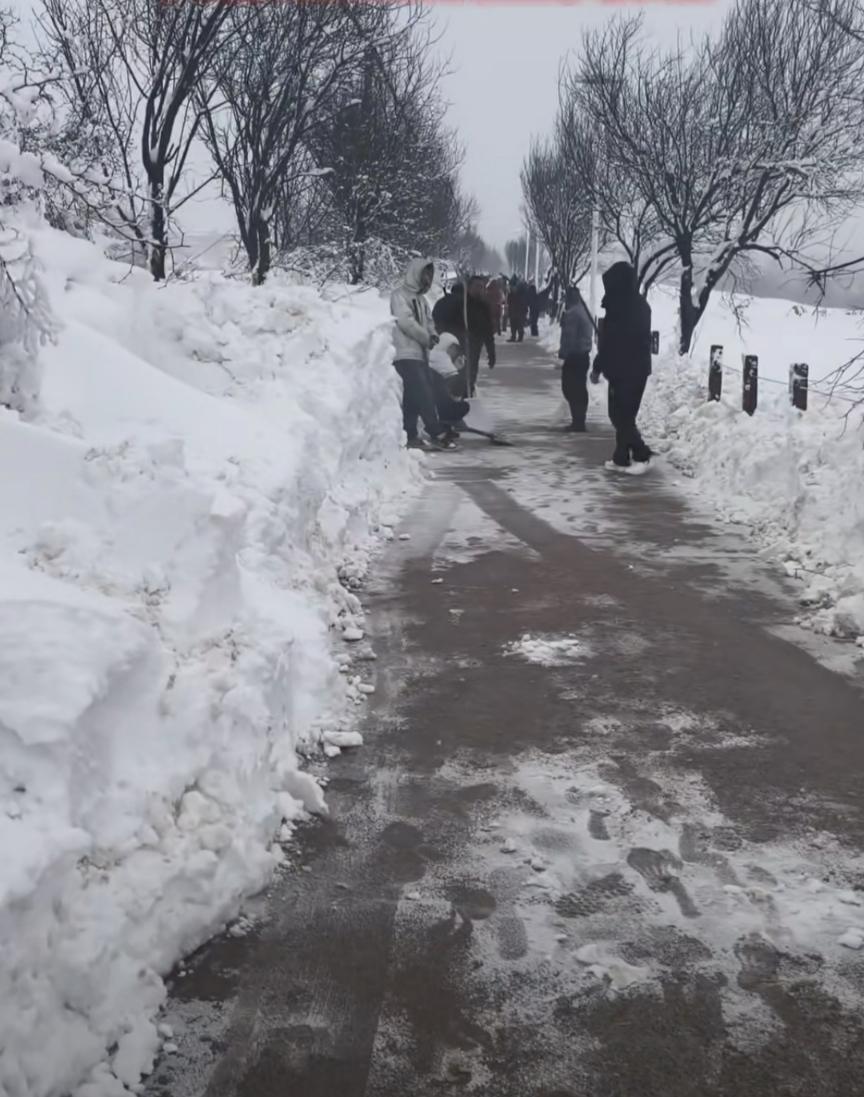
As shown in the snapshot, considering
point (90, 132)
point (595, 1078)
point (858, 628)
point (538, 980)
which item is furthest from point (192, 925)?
point (90, 132)

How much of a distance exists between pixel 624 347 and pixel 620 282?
65 cm

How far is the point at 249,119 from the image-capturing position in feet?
53.6

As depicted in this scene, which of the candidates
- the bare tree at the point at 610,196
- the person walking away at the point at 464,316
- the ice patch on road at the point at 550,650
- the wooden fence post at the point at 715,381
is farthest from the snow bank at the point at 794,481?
the bare tree at the point at 610,196

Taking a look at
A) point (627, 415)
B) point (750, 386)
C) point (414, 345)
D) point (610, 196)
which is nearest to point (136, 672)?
point (627, 415)

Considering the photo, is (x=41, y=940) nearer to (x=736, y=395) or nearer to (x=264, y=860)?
(x=264, y=860)

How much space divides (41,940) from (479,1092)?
111 cm

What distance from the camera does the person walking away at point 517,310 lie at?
3597 centimetres

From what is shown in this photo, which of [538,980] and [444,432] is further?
[444,432]

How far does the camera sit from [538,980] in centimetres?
305

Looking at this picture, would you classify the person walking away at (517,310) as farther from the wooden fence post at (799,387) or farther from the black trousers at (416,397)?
the wooden fence post at (799,387)

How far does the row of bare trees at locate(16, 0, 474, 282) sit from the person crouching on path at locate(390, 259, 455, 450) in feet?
9.22

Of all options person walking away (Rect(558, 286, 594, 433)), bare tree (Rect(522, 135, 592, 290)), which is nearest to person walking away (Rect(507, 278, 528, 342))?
bare tree (Rect(522, 135, 592, 290))

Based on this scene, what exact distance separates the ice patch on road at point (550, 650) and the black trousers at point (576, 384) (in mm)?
8999

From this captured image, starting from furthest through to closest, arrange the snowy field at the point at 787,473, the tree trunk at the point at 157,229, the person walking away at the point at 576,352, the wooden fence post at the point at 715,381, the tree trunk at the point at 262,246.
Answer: the tree trunk at the point at 262,246, the person walking away at the point at 576,352, the wooden fence post at the point at 715,381, the tree trunk at the point at 157,229, the snowy field at the point at 787,473
